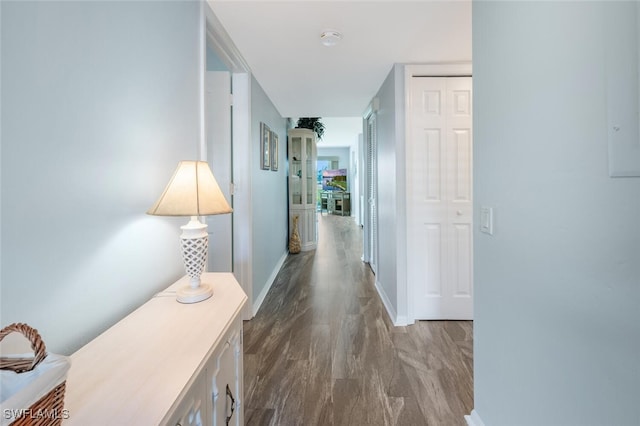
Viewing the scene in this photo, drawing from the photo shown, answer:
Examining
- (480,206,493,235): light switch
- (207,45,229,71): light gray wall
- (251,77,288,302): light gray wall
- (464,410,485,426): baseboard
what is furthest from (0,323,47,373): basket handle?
(207,45,229,71): light gray wall

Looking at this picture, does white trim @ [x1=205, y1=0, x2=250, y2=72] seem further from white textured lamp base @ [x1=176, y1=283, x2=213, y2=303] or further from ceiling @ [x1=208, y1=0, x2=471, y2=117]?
white textured lamp base @ [x1=176, y1=283, x2=213, y2=303]

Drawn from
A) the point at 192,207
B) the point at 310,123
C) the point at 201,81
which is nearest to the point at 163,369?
the point at 192,207

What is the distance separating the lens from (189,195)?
1.08 m

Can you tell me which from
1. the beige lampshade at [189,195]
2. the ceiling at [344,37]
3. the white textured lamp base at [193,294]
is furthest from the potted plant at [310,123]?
the white textured lamp base at [193,294]

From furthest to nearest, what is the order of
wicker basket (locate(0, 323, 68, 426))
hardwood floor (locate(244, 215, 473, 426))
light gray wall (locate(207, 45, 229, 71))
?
1. light gray wall (locate(207, 45, 229, 71))
2. hardwood floor (locate(244, 215, 473, 426))
3. wicker basket (locate(0, 323, 68, 426))

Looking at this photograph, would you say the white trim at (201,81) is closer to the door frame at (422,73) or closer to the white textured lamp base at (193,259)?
the white textured lamp base at (193,259)

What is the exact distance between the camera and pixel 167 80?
4.38ft

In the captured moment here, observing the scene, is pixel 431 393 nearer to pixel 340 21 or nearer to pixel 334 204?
pixel 340 21

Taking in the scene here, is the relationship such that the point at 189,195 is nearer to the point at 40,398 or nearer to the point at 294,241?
the point at 40,398

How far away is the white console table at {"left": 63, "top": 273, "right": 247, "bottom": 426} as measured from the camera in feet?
1.94

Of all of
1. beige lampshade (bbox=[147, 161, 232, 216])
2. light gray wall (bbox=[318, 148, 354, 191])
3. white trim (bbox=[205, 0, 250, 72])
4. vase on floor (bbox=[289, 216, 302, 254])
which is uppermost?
light gray wall (bbox=[318, 148, 354, 191])

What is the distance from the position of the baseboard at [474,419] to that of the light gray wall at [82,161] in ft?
5.40

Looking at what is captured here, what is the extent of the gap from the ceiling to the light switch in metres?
1.27

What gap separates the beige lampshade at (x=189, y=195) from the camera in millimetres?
1049
